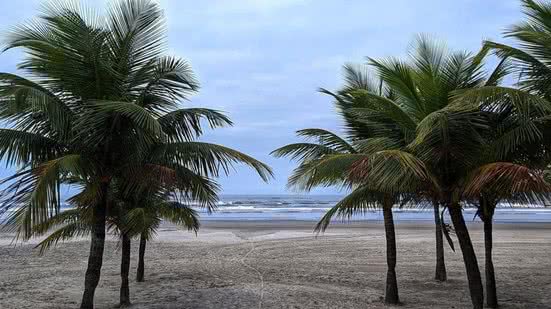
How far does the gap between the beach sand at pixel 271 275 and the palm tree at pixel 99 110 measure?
403 cm

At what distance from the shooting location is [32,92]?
7.55 meters

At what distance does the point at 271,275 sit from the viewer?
15812 millimetres

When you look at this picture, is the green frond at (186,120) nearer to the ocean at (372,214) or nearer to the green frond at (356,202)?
the green frond at (356,202)

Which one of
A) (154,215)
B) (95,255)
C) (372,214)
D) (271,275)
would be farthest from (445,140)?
(372,214)

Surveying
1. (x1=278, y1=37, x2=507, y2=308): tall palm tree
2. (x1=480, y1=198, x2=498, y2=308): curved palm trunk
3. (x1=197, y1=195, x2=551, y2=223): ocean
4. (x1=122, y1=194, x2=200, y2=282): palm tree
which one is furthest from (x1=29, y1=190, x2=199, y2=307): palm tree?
(x1=197, y1=195, x2=551, y2=223): ocean

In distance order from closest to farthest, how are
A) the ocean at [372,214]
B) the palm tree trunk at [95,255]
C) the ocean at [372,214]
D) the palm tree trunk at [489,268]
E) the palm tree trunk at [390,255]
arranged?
the palm tree trunk at [95,255] < the palm tree trunk at [489,268] < the palm tree trunk at [390,255] < the ocean at [372,214] < the ocean at [372,214]

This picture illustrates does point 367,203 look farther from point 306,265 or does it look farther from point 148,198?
point 306,265

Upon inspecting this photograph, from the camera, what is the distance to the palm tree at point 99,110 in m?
8.09

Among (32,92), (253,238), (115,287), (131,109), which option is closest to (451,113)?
(131,109)

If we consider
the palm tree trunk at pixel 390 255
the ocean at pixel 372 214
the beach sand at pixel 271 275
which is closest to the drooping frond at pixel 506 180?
the palm tree trunk at pixel 390 255

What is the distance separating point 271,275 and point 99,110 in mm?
9278

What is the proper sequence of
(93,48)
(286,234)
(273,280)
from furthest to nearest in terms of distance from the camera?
(286,234) < (273,280) < (93,48)

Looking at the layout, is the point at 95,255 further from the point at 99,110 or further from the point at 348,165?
the point at 348,165

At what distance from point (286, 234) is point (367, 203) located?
69.7 feet
